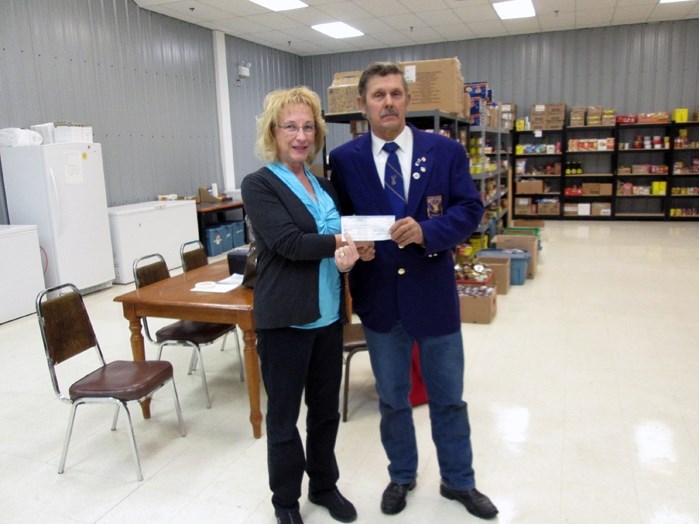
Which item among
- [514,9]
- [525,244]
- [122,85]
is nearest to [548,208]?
[514,9]

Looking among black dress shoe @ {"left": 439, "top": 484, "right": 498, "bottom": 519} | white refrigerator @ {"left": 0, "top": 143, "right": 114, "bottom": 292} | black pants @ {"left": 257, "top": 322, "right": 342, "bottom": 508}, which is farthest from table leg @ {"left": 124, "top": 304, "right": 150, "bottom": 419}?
white refrigerator @ {"left": 0, "top": 143, "right": 114, "bottom": 292}

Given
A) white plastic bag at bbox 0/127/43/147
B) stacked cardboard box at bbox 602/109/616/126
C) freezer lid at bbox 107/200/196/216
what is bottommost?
freezer lid at bbox 107/200/196/216

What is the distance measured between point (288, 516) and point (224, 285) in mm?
1392

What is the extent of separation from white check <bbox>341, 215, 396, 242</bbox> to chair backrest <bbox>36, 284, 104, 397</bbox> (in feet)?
4.72

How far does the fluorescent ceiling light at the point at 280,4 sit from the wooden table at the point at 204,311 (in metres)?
5.74

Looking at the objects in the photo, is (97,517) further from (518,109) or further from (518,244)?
(518,109)

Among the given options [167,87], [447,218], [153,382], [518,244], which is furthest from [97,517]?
[167,87]

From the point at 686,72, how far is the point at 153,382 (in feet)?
34.6

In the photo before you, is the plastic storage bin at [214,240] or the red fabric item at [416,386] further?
the plastic storage bin at [214,240]

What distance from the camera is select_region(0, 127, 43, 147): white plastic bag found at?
561 cm

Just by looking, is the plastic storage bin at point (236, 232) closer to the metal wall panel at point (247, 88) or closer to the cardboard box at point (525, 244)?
the metal wall panel at point (247, 88)

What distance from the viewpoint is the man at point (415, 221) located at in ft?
6.53

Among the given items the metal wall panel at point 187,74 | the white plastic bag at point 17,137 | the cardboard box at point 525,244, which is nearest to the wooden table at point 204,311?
the white plastic bag at point 17,137

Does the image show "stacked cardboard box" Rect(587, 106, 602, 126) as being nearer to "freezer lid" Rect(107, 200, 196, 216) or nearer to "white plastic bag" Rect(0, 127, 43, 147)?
"freezer lid" Rect(107, 200, 196, 216)
